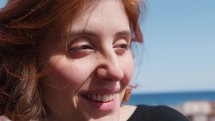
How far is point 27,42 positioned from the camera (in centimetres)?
173

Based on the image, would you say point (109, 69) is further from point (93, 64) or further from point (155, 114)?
point (155, 114)

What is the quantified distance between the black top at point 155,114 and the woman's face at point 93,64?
14.1 inches

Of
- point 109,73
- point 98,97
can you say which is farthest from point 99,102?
point 109,73

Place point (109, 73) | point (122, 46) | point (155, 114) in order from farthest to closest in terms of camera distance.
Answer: point (155, 114)
point (122, 46)
point (109, 73)

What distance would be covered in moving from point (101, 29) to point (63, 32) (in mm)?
154

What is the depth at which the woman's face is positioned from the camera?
5.14 feet

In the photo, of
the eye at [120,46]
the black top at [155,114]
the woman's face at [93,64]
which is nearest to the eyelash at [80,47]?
the woman's face at [93,64]

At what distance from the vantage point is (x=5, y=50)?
182cm

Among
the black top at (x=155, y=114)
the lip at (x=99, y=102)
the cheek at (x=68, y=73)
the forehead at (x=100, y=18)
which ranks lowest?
the black top at (x=155, y=114)

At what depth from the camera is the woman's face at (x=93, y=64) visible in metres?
1.57

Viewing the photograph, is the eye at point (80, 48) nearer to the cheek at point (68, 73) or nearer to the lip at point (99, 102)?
the cheek at point (68, 73)

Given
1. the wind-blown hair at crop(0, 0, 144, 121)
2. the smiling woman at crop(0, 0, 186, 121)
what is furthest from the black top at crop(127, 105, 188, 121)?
the wind-blown hair at crop(0, 0, 144, 121)

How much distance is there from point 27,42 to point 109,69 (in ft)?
1.29

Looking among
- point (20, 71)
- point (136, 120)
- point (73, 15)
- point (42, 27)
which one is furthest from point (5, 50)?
point (136, 120)
